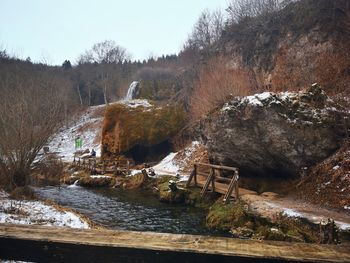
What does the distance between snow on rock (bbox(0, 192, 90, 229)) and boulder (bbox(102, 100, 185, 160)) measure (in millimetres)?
19100

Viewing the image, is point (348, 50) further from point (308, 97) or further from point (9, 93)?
point (9, 93)

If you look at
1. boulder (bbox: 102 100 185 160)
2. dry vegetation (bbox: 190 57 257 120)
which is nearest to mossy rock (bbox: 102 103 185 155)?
boulder (bbox: 102 100 185 160)

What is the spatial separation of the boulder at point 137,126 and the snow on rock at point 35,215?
62.7 ft

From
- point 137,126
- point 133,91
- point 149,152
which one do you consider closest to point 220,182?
point 137,126

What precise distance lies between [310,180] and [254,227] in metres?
3.85

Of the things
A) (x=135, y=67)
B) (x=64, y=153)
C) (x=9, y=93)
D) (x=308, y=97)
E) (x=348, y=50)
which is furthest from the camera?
(x=135, y=67)

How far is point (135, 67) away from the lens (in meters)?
79.8

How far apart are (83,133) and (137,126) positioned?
26026 millimetres

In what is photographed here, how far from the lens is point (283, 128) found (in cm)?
1553

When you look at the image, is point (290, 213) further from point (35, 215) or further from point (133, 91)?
point (133, 91)

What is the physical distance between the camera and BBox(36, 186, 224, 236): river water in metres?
13.8

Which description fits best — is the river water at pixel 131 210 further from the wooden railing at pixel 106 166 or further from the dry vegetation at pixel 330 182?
the wooden railing at pixel 106 166

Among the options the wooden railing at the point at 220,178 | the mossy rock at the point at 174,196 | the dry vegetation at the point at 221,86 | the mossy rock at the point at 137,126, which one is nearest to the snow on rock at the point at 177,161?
the mossy rock at the point at 137,126

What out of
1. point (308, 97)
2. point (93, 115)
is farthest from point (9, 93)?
point (93, 115)
